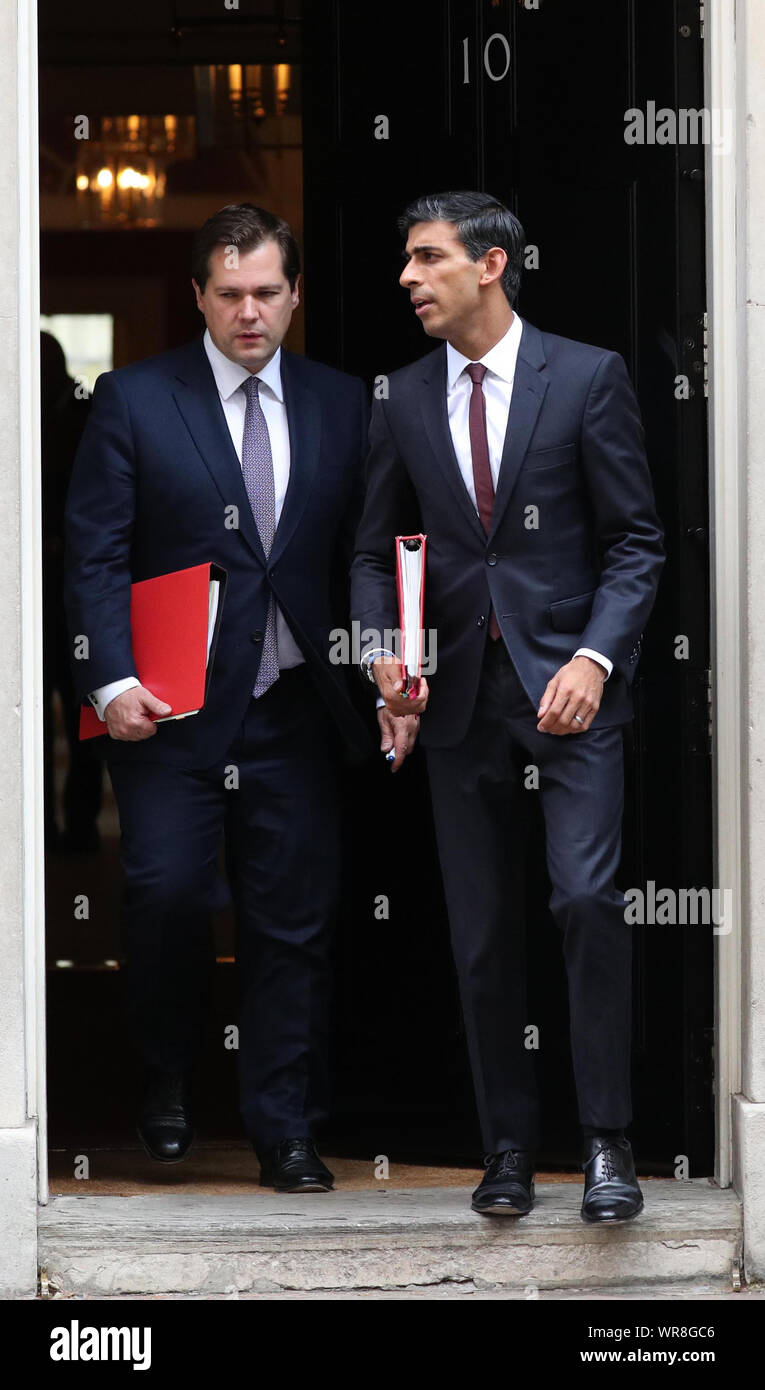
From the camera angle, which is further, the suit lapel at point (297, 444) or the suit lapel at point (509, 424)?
the suit lapel at point (297, 444)

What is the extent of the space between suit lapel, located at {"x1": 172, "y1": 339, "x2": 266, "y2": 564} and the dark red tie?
0.59 m

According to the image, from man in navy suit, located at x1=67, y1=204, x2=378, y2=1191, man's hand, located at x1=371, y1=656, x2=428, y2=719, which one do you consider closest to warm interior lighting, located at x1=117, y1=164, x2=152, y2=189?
man in navy suit, located at x1=67, y1=204, x2=378, y2=1191

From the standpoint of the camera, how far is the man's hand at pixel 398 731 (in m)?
4.29

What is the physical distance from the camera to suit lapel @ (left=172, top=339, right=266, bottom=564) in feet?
14.7

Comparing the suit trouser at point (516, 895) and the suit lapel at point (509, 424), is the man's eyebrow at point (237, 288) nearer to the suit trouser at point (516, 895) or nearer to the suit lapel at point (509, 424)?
the suit lapel at point (509, 424)

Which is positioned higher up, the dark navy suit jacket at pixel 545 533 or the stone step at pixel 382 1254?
the dark navy suit jacket at pixel 545 533

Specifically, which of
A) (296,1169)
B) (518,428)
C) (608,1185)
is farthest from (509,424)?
(296,1169)

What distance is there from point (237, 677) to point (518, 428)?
0.89m

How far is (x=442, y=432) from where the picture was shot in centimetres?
419

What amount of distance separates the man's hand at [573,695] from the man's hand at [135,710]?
2.89ft

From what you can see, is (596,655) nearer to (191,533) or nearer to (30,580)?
(191,533)

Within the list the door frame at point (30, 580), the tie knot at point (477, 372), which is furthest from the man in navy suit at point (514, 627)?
the door frame at point (30, 580)

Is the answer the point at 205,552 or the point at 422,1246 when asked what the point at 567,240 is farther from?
the point at 422,1246

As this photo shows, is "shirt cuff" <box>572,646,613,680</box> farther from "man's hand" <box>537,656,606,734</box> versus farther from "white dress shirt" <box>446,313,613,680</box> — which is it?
"white dress shirt" <box>446,313,613,680</box>
